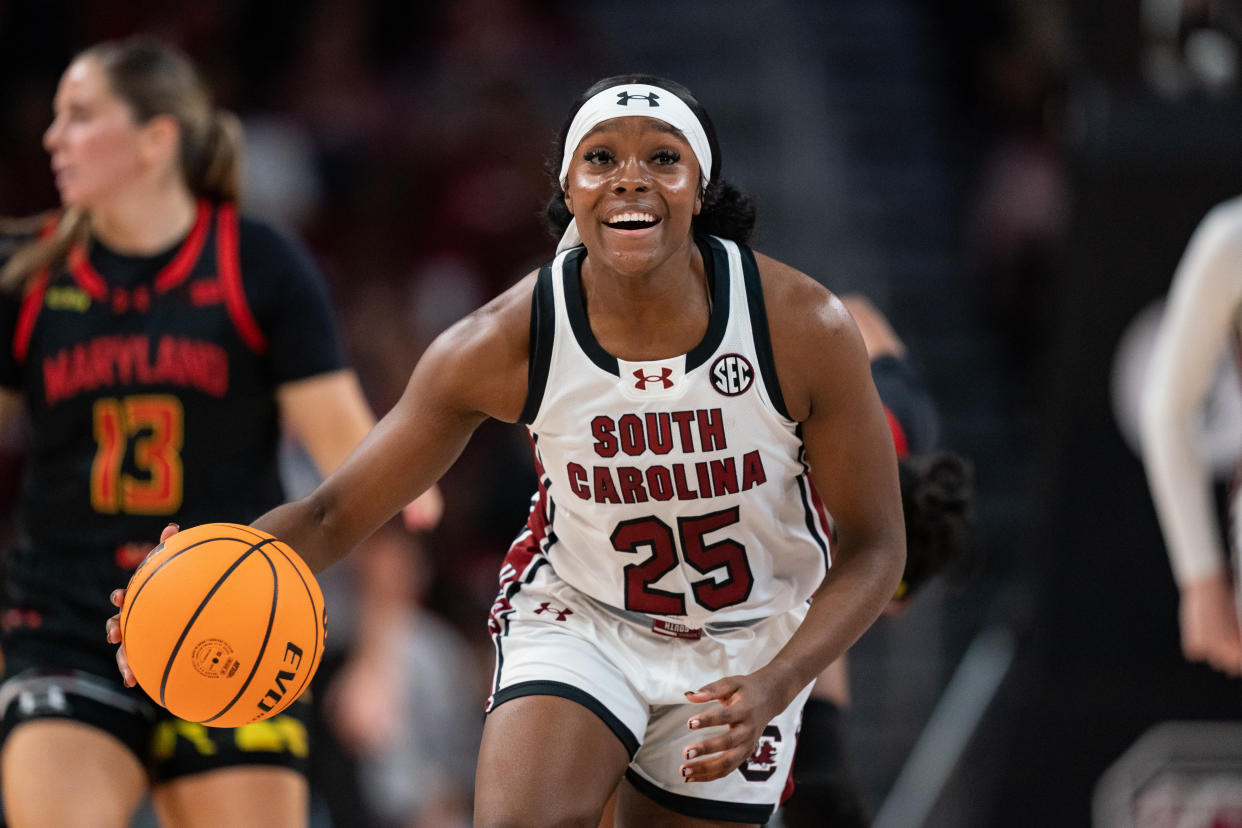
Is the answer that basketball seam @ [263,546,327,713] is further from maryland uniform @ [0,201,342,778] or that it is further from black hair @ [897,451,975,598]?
black hair @ [897,451,975,598]

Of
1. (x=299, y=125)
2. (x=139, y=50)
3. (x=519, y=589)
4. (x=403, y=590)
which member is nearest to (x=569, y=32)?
(x=299, y=125)

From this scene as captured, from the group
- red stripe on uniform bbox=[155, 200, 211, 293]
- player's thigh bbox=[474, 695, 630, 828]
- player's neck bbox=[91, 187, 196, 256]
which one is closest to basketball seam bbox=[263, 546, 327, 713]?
player's thigh bbox=[474, 695, 630, 828]

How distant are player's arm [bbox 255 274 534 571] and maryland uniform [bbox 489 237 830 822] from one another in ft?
0.20

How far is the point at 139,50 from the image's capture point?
455 centimetres

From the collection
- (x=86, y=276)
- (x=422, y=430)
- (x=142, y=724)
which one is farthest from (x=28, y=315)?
(x=422, y=430)

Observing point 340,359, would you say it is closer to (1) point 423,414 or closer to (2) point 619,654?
(1) point 423,414

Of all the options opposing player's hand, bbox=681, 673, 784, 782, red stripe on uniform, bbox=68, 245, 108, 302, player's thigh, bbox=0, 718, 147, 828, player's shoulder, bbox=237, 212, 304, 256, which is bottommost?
player's thigh, bbox=0, 718, 147, 828

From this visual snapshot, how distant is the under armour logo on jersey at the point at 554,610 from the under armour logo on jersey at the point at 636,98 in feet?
3.64

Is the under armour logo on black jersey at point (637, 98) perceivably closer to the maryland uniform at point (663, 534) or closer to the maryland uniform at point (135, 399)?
the maryland uniform at point (663, 534)

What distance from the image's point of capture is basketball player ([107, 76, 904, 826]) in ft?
10.7

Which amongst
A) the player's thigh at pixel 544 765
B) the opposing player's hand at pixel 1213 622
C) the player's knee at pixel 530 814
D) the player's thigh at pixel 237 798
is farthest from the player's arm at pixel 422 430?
the opposing player's hand at pixel 1213 622

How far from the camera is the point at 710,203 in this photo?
139 inches

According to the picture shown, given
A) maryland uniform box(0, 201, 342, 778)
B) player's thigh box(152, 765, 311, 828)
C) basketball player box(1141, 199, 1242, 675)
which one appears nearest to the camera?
player's thigh box(152, 765, 311, 828)

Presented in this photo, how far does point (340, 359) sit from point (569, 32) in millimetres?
7351
